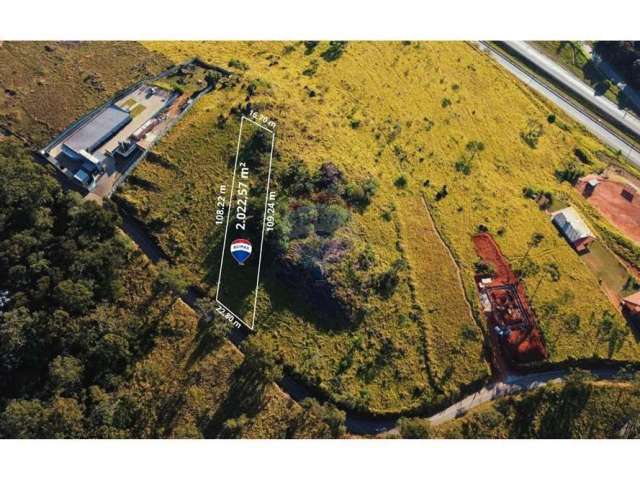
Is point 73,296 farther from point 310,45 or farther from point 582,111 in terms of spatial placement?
point 582,111

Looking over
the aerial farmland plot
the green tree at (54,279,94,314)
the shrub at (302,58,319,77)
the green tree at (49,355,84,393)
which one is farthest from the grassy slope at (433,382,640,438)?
the shrub at (302,58,319,77)

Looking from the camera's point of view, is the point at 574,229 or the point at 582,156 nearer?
the point at 574,229

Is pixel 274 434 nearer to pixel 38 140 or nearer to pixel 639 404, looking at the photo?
pixel 639 404

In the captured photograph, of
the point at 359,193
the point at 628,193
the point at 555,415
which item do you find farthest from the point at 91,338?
the point at 628,193

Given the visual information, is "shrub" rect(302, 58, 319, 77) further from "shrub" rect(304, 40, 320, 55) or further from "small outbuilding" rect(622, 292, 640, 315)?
"small outbuilding" rect(622, 292, 640, 315)

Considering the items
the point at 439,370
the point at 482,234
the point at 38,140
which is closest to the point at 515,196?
the point at 482,234

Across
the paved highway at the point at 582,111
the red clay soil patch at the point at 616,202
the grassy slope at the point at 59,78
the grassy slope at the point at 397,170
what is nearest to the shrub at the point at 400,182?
the grassy slope at the point at 397,170
